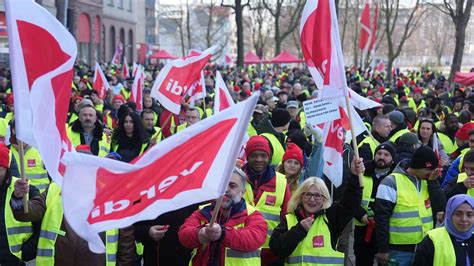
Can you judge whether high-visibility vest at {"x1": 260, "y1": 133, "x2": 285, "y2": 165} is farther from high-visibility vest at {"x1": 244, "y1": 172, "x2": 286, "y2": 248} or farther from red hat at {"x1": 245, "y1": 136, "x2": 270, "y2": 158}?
high-visibility vest at {"x1": 244, "y1": 172, "x2": 286, "y2": 248}

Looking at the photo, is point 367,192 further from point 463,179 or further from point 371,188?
point 463,179

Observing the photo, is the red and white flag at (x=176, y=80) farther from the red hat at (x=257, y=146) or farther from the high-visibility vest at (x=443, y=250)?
the high-visibility vest at (x=443, y=250)

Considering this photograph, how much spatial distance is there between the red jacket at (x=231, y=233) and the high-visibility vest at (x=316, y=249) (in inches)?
17.3

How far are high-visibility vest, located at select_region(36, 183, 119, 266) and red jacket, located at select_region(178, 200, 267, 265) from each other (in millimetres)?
771

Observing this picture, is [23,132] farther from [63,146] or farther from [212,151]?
[212,151]

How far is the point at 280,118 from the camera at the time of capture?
8.73 metres

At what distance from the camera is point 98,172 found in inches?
144

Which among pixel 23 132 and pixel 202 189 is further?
pixel 23 132

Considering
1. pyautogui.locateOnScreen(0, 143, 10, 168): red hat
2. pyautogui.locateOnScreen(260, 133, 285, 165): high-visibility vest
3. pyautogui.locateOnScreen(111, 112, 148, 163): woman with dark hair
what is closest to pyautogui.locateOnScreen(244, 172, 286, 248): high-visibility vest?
pyautogui.locateOnScreen(0, 143, 10, 168): red hat

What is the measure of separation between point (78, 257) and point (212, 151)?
163 centimetres

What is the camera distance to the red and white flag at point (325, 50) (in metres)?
5.50

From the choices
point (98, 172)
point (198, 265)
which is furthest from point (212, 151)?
point (198, 265)

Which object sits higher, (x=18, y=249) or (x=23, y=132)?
(x=23, y=132)

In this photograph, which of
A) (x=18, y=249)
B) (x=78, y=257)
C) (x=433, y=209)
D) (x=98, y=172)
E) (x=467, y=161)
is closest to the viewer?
(x=98, y=172)
